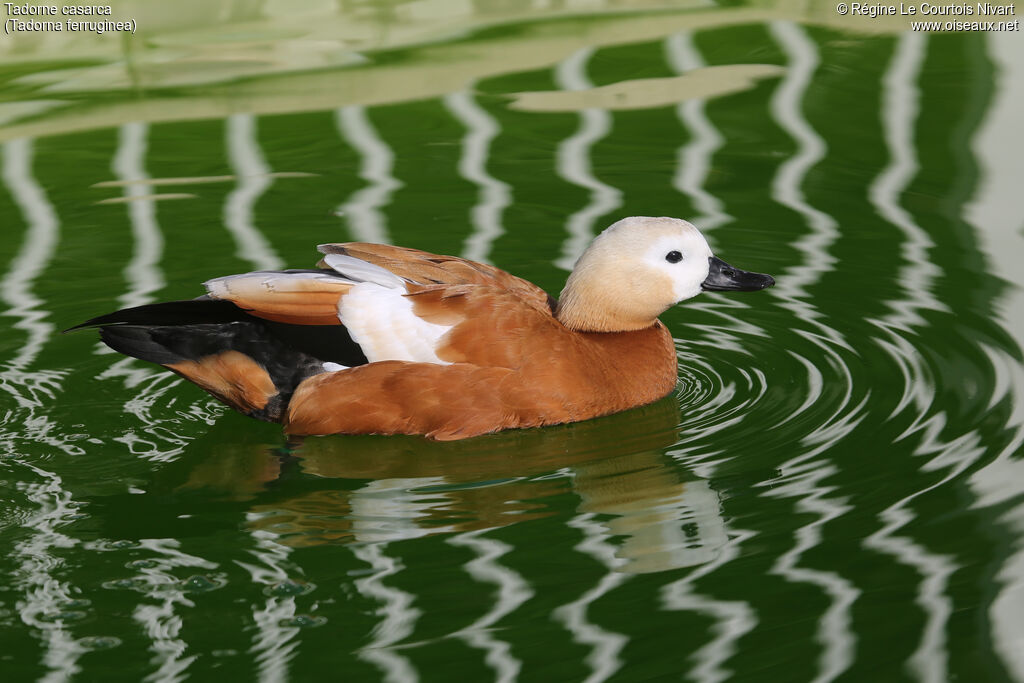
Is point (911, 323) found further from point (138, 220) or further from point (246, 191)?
point (138, 220)

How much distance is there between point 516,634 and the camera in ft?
16.1

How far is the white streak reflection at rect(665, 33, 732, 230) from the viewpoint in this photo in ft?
30.6

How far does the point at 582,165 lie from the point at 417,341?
3.76 metres

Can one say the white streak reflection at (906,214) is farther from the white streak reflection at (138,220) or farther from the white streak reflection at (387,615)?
the white streak reflection at (138,220)

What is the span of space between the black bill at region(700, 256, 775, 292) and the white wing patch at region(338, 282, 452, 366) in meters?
1.24

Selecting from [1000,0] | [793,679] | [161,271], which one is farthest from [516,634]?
[1000,0]

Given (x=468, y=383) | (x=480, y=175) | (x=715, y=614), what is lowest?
(x=715, y=614)

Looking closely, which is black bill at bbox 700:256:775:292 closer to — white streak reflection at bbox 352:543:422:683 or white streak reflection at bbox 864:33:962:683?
white streak reflection at bbox 864:33:962:683

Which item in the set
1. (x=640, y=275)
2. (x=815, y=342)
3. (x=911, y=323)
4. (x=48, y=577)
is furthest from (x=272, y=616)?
(x=911, y=323)

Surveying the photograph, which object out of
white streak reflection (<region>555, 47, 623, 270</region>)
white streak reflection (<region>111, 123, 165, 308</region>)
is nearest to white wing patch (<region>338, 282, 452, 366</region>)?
white streak reflection (<region>555, 47, 623, 270</region>)

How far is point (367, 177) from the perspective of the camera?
1009cm

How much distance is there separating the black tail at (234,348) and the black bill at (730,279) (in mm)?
1603

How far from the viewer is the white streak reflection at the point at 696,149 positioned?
932cm

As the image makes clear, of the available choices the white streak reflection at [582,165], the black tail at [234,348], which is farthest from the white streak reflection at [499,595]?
the white streak reflection at [582,165]
